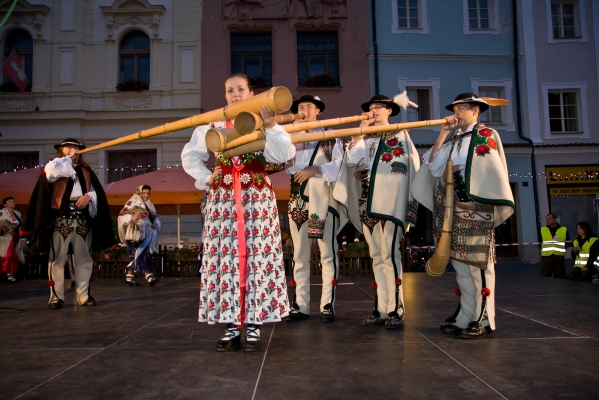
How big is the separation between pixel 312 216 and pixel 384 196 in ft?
2.59

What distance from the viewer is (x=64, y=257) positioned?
19.9ft

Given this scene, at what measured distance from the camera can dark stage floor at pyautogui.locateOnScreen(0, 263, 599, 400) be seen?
260cm

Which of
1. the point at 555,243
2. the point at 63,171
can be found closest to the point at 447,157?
the point at 63,171

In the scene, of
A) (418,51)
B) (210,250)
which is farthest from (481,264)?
(418,51)

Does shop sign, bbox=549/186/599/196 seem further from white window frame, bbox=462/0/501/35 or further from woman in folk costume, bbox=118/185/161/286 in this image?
woman in folk costume, bbox=118/185/161/286

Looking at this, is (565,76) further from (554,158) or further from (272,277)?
(272,277)

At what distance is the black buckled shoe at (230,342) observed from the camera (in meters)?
3.47

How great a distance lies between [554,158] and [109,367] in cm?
1676

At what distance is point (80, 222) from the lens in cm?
607

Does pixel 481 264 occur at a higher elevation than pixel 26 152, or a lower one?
lower

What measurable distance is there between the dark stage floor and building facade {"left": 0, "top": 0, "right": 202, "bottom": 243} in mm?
11129

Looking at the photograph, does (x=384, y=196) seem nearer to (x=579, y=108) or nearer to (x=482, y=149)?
(x=482, y=149)

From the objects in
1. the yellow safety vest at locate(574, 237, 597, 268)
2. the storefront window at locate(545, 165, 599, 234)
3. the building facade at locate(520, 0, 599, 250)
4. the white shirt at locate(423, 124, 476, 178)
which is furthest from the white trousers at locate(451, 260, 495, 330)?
the storefront window at locate(545, 165, 599, 234)

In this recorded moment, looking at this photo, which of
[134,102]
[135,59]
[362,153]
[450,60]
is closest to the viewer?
[362,153]
